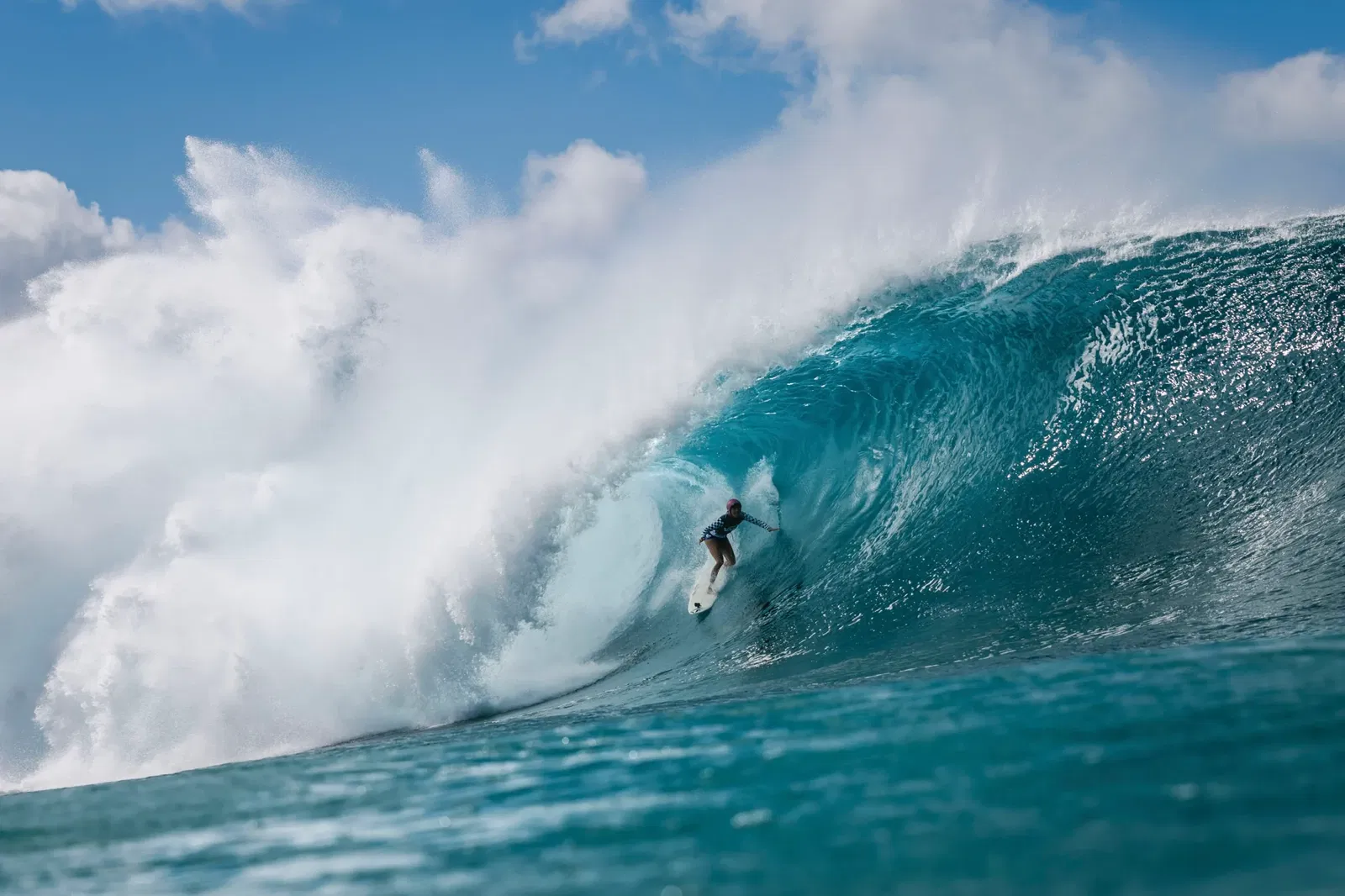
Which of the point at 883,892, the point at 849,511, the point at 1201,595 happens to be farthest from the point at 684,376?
the point at 883,892

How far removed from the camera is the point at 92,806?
15.2ft

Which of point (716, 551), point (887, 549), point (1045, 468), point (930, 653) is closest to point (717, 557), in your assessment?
point (716, 551)

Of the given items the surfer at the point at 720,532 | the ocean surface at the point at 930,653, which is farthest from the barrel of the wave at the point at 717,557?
the ocean surface at the point at 930,653

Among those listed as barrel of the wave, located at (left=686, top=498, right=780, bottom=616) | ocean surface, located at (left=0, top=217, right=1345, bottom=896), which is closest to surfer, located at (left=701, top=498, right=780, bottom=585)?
barrel of the wave, located at (left=686, top=498, right=780, bottom=616)

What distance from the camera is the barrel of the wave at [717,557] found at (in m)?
10.2

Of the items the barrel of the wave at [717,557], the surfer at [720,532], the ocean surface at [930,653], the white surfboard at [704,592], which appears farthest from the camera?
the surfer at [720,532]

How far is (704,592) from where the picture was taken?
10.2 metres

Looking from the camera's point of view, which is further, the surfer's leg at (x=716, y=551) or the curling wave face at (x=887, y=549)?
the surfer's leg at (x=716, y=551)

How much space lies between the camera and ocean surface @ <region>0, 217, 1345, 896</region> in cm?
277

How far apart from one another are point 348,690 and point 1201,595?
25.3 feet

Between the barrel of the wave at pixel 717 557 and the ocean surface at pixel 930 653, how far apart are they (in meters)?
0.29

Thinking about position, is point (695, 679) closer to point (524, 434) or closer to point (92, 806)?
point (92, 806)

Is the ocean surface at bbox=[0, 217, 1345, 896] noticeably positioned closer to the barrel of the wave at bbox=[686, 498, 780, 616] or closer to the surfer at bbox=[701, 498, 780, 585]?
the barrel of the wave at bbox=[686, 498, 780, 616]

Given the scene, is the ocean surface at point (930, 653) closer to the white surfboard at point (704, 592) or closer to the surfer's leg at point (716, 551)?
the white surfboard at point (704, 592)
